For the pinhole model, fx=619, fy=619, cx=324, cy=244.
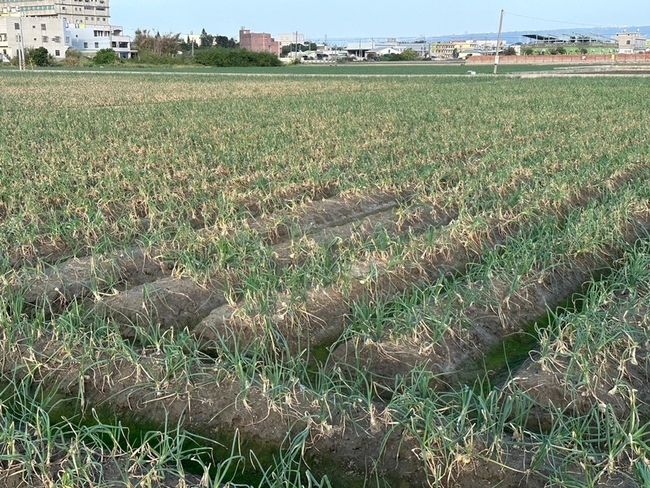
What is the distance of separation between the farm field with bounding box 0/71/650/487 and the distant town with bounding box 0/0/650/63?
143 ft

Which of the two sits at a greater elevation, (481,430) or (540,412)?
(481,430)

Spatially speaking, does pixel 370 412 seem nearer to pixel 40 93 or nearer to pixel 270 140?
pixel 270 140

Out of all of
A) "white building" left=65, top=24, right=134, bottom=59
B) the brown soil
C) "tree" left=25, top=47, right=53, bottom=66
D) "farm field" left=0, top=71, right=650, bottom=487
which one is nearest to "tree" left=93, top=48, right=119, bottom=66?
"tree" left=25, top=47, right=53, bottom=66

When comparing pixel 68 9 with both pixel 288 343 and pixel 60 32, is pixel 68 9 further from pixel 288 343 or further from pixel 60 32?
pixel 288 343

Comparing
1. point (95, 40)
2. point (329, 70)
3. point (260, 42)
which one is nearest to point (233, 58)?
point (329, 70)

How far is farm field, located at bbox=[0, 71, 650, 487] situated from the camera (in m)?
2.35

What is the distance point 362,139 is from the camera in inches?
→ 400

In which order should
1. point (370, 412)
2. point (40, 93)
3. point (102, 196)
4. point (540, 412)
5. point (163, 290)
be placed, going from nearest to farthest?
point (370, 412) → point (540, 412) → point (163, 290) → point (102, 196) → point (40, 93)

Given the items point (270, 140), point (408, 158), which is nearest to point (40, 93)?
point (270, 140)

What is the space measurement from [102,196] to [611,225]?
468cm

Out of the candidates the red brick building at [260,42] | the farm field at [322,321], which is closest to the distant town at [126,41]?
the red brick building at [260,42]

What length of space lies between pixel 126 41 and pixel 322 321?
97.7 m

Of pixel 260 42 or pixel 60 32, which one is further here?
pixel 260 42

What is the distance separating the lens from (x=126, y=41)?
9162cm
